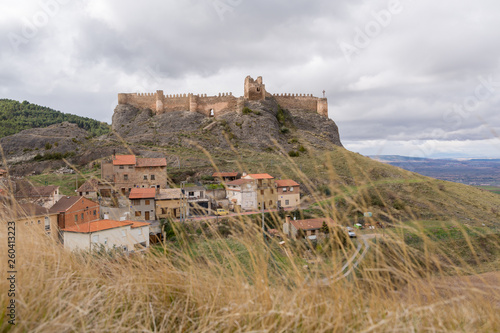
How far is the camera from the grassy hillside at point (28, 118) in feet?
189

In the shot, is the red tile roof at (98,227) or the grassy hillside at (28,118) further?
the grassy hillside at (28,118)

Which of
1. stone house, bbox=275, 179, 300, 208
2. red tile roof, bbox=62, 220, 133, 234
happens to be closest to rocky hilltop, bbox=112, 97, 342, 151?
stone house, bbox=275, 179, 300, 208

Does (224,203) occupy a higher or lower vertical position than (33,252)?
lower

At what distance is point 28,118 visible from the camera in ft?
221

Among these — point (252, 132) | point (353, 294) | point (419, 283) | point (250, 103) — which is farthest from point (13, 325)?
point (250, 103)

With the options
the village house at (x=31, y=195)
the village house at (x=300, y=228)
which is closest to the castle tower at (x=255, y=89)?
the village house at (x=300, y=228)

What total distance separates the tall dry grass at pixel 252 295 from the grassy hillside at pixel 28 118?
57.1 meters

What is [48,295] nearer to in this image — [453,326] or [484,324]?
[453,326]

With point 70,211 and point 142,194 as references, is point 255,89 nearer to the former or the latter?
point 142,194

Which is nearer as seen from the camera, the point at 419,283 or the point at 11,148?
the point at 419,283

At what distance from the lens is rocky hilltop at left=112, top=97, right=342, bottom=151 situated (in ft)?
160

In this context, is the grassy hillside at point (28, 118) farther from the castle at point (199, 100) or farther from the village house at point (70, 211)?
the village house at point (70, 211)

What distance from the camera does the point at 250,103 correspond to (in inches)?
2232

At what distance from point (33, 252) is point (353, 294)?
2402mm
